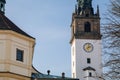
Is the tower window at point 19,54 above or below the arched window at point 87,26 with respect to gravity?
below

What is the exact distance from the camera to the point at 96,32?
93.3 metres

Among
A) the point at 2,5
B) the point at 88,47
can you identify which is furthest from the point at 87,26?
the point at 2,5

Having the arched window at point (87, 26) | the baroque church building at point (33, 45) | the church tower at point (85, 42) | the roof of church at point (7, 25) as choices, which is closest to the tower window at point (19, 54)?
the baroque church building at point (33, 45)

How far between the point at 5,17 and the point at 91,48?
57990mm

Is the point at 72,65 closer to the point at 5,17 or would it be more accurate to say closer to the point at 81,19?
the point at 81,19

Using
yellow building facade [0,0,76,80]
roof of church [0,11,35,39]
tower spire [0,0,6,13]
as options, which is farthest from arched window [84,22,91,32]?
yellow building facade [0,0,76,80]

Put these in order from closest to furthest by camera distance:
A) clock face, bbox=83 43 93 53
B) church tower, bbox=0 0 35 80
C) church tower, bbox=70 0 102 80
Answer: church tower, bbox=0 0 35 80, church tower, bbox=70 0 102 80, clock face, bbox=83 43 93 53

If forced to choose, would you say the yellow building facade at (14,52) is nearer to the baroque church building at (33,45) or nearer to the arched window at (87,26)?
the baroque church building at (33,45)

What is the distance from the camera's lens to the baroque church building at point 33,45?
3344 cm

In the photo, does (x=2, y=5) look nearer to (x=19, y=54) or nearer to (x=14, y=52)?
(x=19, y=54)

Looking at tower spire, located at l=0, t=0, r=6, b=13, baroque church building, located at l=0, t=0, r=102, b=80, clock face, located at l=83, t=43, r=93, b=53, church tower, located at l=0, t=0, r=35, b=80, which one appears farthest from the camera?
clock face, located at l=83, t=43, r=93, b=53

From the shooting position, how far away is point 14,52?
3388cm

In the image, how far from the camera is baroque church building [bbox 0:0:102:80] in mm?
33438

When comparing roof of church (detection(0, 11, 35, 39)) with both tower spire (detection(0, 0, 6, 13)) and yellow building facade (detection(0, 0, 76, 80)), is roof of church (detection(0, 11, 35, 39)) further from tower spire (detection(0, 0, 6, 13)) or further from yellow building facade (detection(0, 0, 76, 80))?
tower spire (detection(0, 0, 6, 13))
